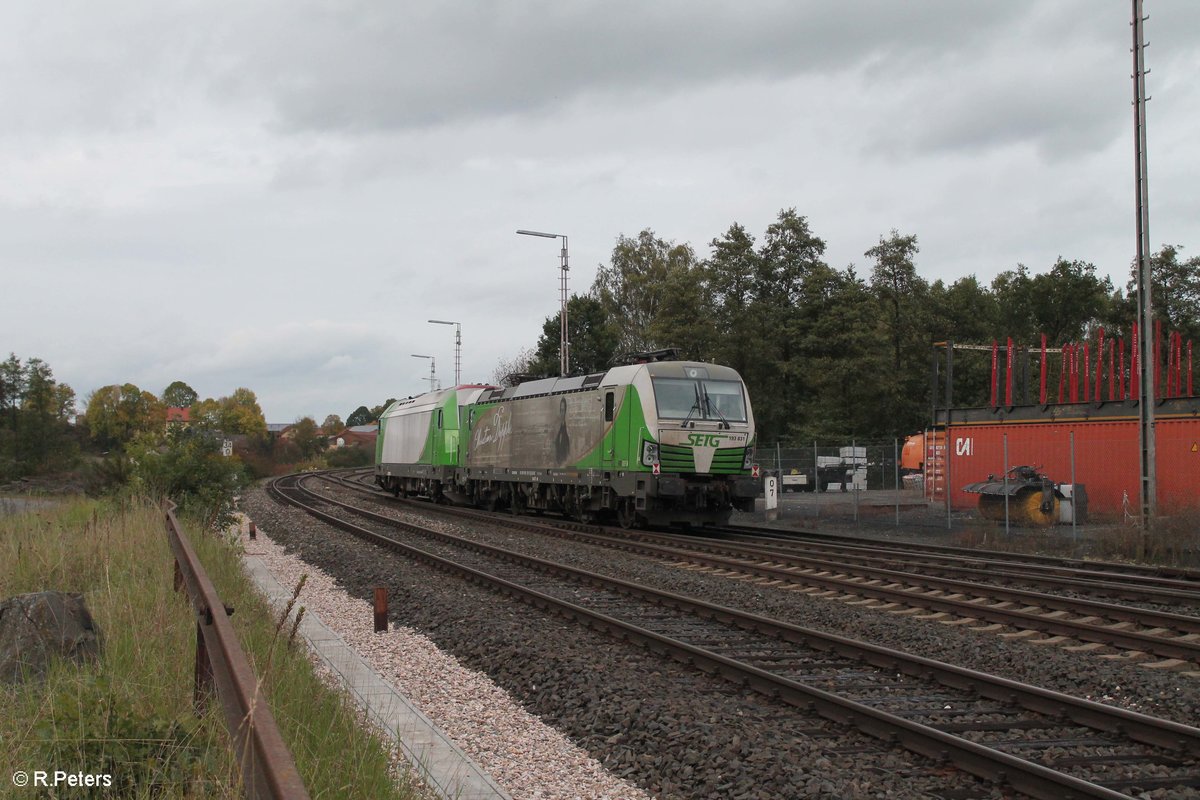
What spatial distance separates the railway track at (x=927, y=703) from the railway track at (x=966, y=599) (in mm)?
2173

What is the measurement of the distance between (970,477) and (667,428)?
12035 mm

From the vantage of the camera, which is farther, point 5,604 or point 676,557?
point 676,557

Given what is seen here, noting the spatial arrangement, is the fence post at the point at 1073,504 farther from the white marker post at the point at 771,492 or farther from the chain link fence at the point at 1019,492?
the white marker post at the point at 771,492

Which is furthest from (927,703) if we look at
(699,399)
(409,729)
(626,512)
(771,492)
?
(771,492)

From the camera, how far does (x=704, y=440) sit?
20172 mm

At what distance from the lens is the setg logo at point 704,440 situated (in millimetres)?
20031

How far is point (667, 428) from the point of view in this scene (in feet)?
65.2

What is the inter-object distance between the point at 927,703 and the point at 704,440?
1293 centimetres

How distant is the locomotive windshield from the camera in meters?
20.1

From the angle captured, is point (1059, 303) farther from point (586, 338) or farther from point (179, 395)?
point (179, 395)

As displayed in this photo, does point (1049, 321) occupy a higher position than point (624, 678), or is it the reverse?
point (1049, 321)

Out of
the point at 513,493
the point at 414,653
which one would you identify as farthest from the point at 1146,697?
the point at 513,493

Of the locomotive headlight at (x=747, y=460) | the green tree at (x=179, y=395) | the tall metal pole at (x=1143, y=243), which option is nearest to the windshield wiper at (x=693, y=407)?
the locomotive headlight at (x=747, y=460)

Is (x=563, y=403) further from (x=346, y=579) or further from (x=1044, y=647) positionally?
(x=1044, y=647)
